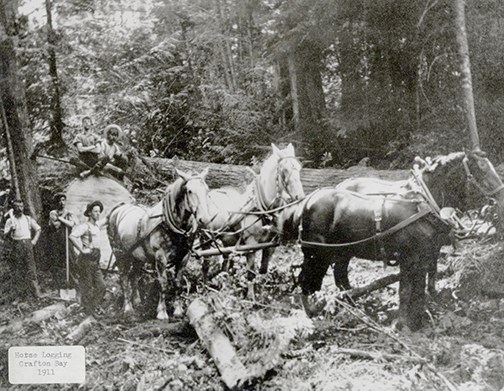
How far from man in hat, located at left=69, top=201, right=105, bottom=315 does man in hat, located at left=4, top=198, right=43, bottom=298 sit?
369 mm

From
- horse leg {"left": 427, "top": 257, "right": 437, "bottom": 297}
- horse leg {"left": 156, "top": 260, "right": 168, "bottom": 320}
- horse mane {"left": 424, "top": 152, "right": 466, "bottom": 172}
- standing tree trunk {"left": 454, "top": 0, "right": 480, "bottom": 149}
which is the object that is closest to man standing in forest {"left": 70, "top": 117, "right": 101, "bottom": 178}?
horse leg {"left": 156, "top": 260, "right": 168, "bottom": 320}

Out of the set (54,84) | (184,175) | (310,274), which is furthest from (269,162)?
(54,84)

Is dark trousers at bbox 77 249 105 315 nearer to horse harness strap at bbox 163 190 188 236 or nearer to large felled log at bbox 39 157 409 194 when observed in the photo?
large felled log at bbox 39 157 409 194

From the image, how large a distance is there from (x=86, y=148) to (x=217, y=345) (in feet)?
6.80

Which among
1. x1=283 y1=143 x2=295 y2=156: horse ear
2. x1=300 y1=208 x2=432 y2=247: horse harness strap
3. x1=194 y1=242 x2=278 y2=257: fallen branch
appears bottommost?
x1=194 y1=242 x2=278 y2=257: fallen branch

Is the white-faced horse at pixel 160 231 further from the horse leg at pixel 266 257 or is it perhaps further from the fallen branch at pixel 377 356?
the fallen branch at pixel 377 356

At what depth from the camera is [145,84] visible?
4520 millimetres

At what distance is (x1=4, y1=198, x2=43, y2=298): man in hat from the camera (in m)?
4.67

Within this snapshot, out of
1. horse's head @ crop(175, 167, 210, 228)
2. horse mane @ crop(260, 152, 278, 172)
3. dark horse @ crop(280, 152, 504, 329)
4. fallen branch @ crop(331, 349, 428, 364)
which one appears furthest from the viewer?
horse mane @ crop(260, 152, 278, 172)

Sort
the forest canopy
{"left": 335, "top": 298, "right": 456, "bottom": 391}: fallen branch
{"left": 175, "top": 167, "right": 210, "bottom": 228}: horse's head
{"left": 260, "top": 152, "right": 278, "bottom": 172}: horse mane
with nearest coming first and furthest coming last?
1. {"left": 335, "top": 298, "right": 456, "bottom": 391}: fallen branch
2. the forest canopy
3. {"left": 175, "top": 167, "right": 210, "bottom": 228}: horse's head
4. {"left": 260, "top": 152, "right": 278, "bottom": 172}: horse mane

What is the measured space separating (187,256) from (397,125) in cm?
204

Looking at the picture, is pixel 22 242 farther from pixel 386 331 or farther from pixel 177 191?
pixel 386 331

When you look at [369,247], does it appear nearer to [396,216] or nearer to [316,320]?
[396,216]

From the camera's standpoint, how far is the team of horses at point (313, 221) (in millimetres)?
3859
